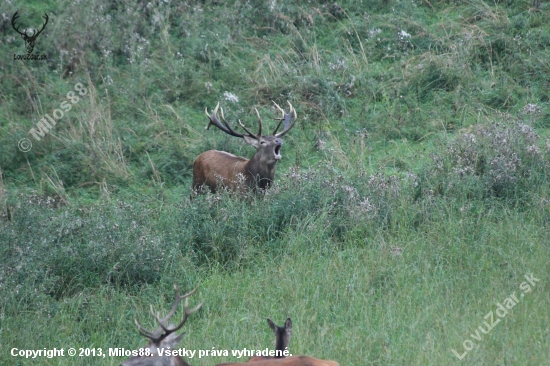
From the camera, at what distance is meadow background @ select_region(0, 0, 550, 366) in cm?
710

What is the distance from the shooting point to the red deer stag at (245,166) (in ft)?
32.2

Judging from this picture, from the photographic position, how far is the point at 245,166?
1012 centimetres

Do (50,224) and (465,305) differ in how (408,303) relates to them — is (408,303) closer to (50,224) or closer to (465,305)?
(465,305)

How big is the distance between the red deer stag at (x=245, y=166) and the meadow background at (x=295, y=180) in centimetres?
38

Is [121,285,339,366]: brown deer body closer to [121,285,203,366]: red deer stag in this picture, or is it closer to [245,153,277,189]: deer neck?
[121,285,203,366]: red deer stag

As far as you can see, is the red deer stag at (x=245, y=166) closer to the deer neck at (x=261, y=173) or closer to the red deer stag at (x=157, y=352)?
the deer neck at (x=261, y=173)

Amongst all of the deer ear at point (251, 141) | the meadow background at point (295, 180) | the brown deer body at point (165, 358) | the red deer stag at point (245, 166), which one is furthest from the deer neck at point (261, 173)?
the brown deer body at point (165, 358)

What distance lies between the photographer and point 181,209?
9047 millimetres

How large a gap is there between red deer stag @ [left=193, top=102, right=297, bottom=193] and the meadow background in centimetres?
38

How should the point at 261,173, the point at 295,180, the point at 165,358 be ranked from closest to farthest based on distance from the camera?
the point at 165,358 → the point at 295,180 → the point at 261,173

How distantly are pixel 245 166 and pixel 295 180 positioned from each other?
1171mm

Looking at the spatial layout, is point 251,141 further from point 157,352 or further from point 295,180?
point 157,352

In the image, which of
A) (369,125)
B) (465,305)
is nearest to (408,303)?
(465,305)

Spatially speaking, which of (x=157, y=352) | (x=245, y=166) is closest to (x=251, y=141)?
(x=245, y=166)
